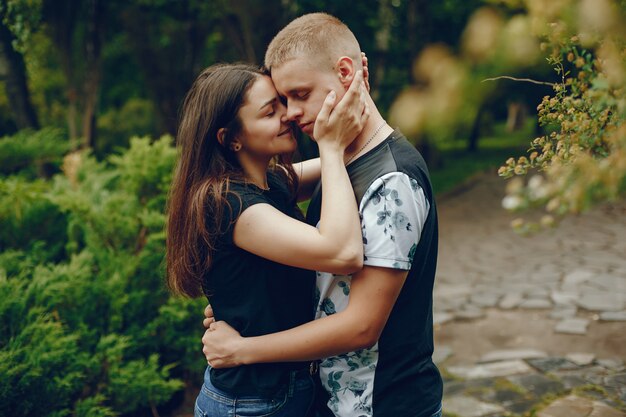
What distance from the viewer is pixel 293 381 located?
7.11ft

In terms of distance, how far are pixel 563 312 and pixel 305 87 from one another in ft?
16.9

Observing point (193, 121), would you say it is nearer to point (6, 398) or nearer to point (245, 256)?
point (245, 256)

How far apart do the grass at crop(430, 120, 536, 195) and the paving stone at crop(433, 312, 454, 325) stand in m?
6.99

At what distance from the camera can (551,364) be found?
198 inches

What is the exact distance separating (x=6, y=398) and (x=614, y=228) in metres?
9.56

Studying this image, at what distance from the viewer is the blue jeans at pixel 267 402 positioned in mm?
2119

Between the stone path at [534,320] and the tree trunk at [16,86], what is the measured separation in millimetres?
6877

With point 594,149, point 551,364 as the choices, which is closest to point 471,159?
point 551,364

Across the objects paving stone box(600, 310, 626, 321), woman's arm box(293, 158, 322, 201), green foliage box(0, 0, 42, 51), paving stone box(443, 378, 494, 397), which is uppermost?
green foliage box(0, 0, 42, 51)

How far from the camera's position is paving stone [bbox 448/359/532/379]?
494 centimetres

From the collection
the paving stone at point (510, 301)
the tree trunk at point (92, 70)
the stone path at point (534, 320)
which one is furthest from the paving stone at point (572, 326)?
the tree trunk at point (92, 70)

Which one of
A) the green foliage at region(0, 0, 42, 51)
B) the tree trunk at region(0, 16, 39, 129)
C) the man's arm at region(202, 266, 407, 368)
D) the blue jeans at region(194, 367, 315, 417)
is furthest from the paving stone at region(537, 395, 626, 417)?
the tree trunk at region(0, 16, 39, 129)

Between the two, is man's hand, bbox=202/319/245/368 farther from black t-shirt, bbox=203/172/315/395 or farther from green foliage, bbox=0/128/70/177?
green foliage, bbox=0/128/70/177

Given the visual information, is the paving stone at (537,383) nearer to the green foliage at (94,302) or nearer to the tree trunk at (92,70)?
the green foliage at (94,302)
